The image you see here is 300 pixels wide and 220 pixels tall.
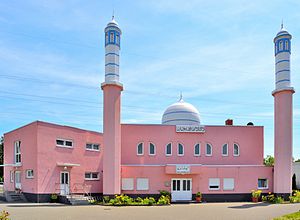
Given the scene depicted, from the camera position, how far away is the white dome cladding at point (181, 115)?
35.2 metres

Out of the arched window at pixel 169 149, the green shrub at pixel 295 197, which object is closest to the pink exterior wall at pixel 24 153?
the arched window at pixel 169 149

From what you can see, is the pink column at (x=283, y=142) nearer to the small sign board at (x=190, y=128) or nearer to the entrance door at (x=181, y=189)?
the small sign board at (x=190, y=128)

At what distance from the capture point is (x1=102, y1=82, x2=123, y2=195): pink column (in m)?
28.0

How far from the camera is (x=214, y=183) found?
30.6m

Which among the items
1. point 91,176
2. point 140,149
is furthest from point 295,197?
point 91,176

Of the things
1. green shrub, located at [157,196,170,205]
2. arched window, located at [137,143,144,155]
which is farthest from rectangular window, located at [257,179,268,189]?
arched window, located at [137,143,144,155]

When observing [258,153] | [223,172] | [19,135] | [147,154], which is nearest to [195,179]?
[223,172]

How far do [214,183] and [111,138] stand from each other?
990 centimetres

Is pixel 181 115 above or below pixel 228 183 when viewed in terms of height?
above

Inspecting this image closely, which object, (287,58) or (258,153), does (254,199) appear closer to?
(258,153)

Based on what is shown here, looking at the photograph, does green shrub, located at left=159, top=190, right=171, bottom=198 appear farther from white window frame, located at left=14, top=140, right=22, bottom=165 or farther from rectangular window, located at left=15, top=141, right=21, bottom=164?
rectangular window, located at left=15, top=141, right=21, bottom=164

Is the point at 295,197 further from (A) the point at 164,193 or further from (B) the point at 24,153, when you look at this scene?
(B) the point at 24,153

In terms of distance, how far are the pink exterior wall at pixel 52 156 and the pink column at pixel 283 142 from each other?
51.7 feet

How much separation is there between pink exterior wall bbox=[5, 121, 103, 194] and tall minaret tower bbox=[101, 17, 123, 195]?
3436 mm
